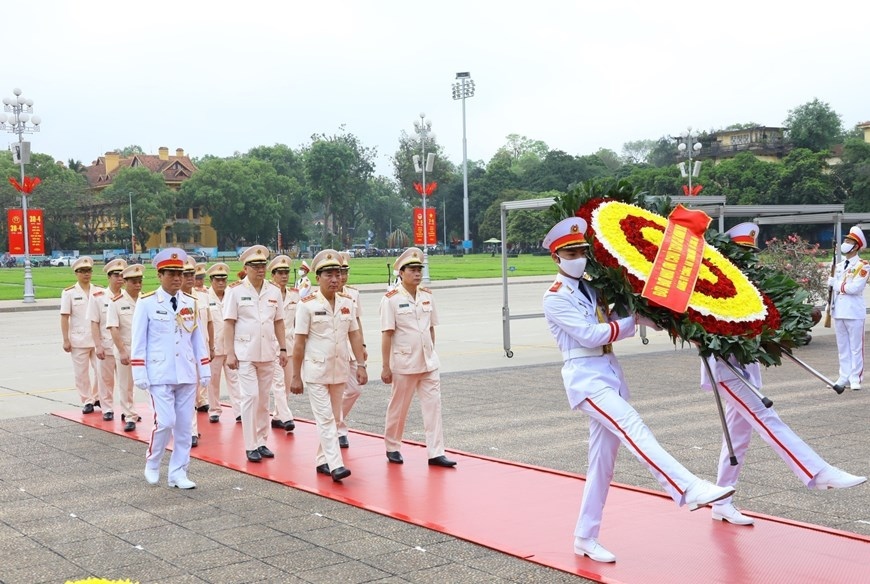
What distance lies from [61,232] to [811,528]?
295 ft

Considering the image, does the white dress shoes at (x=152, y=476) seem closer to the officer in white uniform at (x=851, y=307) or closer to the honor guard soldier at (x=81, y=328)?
the honor guard soldier at (x=81, y=328)

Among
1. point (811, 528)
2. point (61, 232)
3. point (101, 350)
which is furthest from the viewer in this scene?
point (61, 232)

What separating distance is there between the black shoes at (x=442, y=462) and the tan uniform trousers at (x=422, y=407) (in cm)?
3

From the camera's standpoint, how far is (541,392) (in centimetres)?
1209

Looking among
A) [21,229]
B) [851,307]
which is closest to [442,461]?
[851,307]

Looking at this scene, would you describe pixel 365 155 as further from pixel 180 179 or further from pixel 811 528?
pixel 811 528

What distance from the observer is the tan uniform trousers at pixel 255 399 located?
28.8ft

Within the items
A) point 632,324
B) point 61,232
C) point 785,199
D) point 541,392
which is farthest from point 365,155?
point 632,324

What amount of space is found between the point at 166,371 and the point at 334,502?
1.88m

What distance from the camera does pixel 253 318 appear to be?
30.0ft

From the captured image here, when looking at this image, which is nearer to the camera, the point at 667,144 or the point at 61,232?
the point at 61,232

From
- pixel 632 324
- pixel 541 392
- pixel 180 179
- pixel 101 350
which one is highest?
pixel 180 179

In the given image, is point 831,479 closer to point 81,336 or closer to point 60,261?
point 81,336

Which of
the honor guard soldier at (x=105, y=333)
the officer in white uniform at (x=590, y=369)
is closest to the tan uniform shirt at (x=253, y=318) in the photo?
the honor guard soldier at (x=105, y=333)
